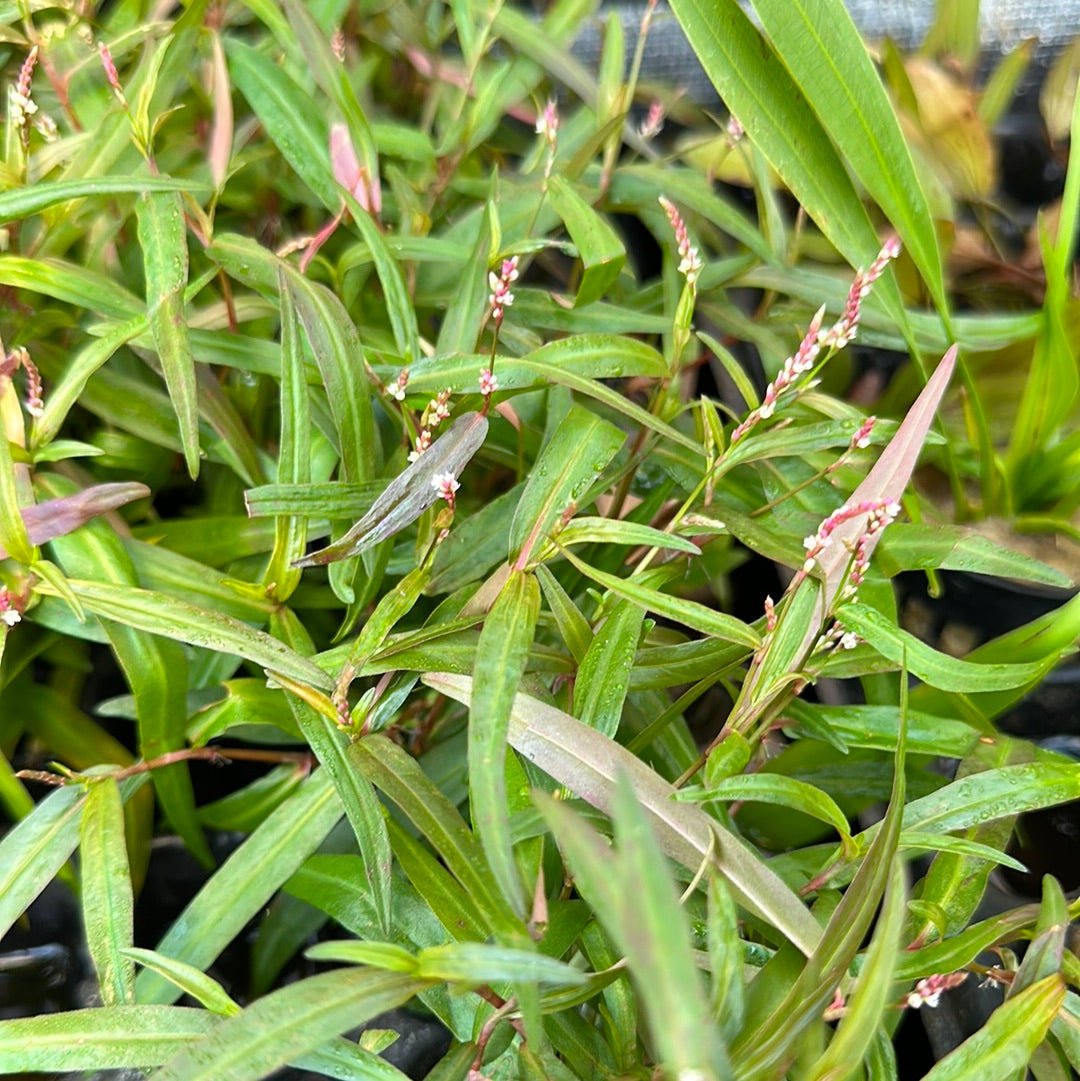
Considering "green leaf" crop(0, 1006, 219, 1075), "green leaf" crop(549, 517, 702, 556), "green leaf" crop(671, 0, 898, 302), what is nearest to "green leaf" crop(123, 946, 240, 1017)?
"green leaf" crop(0, 1006, 219, 1075)

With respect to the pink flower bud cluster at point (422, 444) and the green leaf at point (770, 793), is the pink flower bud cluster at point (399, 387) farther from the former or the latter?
the green leaf at point (770, 793)

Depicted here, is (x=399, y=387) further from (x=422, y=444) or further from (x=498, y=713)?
(x=498, y=713)

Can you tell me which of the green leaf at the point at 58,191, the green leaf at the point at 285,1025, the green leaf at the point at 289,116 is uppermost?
the green leaf at the point at 289,116

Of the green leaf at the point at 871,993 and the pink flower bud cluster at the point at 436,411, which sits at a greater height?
the pink flower bud cluster at the point at 436,411

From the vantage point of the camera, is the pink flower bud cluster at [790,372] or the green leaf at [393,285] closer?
the pink flower bud cluster at [790,372]

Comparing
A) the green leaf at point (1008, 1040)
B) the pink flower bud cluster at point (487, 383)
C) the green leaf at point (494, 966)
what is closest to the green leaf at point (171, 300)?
the pink flower bud cluster at point (487, 383)

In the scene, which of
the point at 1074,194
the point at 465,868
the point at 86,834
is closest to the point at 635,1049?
the point at 465,868
